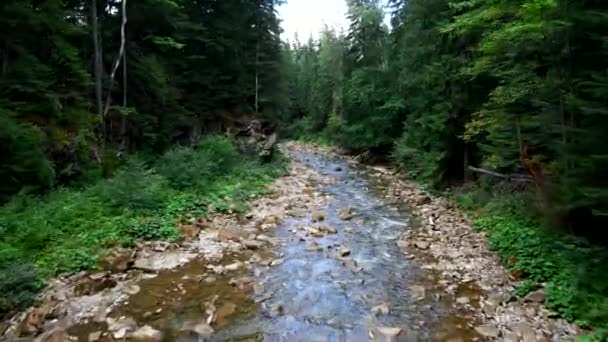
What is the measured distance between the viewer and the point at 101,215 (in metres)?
7.79

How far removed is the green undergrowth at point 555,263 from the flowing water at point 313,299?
1.29 meters

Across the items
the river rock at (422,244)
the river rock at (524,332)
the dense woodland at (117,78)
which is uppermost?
the dense woodland at (117,78)

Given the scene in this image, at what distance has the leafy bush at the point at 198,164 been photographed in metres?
11.0

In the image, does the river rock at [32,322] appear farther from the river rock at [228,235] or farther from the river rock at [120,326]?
the river rock at [228,235]

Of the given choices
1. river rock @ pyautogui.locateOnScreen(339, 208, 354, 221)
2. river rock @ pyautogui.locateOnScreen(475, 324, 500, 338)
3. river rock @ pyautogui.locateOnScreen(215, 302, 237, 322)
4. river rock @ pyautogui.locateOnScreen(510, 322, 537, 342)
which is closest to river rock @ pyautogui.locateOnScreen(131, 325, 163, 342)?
river rock @ pyautogui.locateOnScreen(215, 302, 237, 322)

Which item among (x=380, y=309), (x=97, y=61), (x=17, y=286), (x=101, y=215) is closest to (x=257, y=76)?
(x=97, y=61)

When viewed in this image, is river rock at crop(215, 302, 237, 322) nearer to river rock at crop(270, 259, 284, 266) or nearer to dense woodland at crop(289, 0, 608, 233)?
river rock at crop(270, 259, 284, 266)

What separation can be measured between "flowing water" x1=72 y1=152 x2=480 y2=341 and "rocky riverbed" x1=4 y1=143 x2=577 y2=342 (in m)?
0.02

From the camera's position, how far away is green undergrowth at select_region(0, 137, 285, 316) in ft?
18.7

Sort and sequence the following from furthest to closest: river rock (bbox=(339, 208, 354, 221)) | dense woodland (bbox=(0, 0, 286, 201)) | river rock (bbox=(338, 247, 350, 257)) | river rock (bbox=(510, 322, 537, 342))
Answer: river rock (bbox=(339, 208, 354, 221)) < dense woodland (bbox=(0, 0, 286, 201)) < river rock (bbox=(338, 247, 350, 257)) < river rock (bbox=(510, 322, 537, 342))

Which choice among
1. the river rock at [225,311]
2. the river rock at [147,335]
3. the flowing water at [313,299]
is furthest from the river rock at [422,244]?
the river rock at [147,335]

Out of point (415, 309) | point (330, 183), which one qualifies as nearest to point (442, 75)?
point (330, 183)

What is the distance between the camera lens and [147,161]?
12117 mm

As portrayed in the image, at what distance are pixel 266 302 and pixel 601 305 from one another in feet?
13.6
